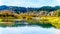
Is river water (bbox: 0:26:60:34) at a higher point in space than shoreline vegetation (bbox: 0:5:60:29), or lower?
lower

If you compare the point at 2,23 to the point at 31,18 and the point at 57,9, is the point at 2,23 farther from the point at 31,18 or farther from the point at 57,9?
the point at 57,9

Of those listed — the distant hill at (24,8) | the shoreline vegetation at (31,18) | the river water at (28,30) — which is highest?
the distant hill at (24,8)

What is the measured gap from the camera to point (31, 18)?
96 cm

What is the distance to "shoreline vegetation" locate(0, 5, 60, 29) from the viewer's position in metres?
0.95

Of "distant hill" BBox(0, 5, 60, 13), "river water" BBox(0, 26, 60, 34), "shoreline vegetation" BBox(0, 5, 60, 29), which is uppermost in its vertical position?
"distant hill" BBox(0, 5, 60, 13)

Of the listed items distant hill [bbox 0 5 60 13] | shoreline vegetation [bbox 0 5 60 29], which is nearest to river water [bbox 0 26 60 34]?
shoreline vegetation [bbox 0 5 60 29]

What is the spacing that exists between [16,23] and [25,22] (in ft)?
0.24

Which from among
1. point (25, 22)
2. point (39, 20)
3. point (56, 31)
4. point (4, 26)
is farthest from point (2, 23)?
point (56, 31)

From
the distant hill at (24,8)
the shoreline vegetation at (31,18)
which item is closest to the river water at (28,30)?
the shoreline vegetation at (31,18)

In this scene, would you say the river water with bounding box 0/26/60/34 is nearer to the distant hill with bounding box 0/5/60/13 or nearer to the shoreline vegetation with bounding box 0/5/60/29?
the shoreline vegetation with bounding box 0/5/60/29

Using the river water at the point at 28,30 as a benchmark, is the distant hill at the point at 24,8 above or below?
above

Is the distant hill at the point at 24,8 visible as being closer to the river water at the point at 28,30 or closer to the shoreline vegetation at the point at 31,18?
the shoreline vegetation at the point at 31,18

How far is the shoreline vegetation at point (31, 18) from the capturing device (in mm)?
A: 948

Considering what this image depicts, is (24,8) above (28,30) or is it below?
above
